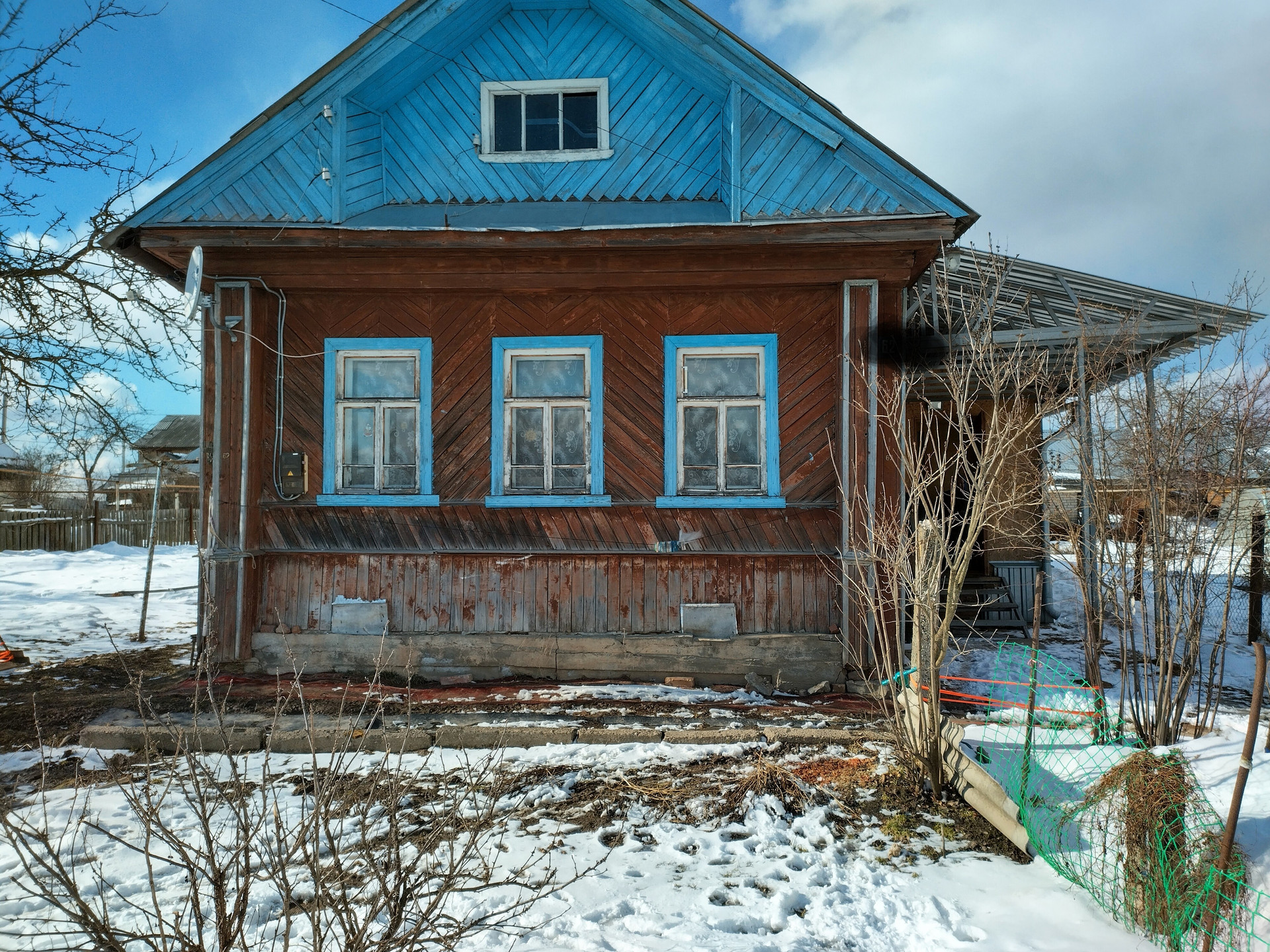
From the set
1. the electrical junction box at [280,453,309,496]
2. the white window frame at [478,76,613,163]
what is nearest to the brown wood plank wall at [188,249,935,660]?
the electrical junction box at [280,453,309,496]

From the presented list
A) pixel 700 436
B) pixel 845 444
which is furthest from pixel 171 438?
pixel 845 444

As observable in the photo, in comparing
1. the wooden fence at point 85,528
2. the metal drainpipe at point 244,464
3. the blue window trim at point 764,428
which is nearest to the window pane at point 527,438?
the blue window trim at point 764,428

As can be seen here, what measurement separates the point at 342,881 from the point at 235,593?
5.88 meters

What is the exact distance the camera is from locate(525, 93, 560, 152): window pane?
7.87m

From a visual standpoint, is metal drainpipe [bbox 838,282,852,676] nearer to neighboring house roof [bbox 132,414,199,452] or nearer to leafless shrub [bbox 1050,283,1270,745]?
leafless shrub [bbox 1050,283,1270,745]

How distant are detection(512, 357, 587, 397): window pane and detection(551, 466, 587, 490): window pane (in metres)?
0.69

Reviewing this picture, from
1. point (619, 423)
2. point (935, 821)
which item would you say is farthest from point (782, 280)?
point (935, 821)

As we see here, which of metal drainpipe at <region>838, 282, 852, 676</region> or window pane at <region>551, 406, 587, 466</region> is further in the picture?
window pane at <region>551, 406, 587, 466</region>

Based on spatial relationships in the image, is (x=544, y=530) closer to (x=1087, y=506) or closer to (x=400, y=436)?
(x=400, y=436)

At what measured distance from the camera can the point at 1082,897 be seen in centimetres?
332

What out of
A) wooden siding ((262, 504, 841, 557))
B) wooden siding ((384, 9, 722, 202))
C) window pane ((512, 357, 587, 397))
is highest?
wooden siding ((384, 9, 722, 202))

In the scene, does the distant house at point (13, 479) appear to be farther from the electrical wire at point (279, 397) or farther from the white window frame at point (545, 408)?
the white window frame at point (545, 408)

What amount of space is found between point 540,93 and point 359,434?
3.90 metres

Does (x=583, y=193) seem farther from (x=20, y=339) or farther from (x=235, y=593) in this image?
(x=20, y=339)
